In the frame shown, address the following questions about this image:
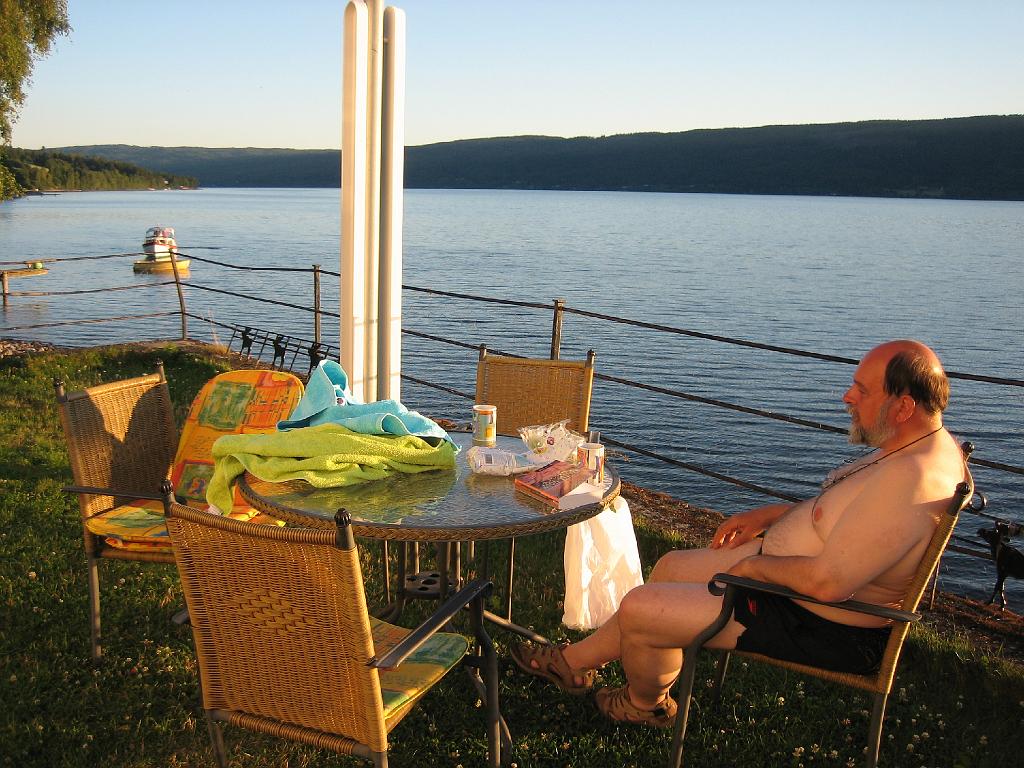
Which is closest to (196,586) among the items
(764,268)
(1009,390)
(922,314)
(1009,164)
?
(1009,390)

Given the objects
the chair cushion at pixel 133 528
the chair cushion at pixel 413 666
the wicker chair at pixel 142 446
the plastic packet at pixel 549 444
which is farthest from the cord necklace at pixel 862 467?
the wicker chair at pixel 142 446

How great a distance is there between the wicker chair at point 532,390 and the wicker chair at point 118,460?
1.32 m

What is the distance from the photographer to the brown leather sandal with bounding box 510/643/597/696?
2738 mm

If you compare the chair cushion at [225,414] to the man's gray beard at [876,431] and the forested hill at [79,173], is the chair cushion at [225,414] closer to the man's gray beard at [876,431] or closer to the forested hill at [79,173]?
the man's gray beard at [876,431]

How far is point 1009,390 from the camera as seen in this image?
594 inches

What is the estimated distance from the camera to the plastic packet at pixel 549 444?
2.85m

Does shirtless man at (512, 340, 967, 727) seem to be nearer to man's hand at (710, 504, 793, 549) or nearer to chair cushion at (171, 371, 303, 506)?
man's hand at (710, 504, 793, 549)

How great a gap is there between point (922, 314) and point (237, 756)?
25951 millimetres

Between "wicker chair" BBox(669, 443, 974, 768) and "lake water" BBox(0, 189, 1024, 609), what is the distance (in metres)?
5.34

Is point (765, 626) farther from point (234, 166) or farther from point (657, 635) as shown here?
point (234, 166)

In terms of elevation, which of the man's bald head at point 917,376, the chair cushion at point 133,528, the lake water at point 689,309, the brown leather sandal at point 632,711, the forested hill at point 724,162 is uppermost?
the forested hill at point 724,162

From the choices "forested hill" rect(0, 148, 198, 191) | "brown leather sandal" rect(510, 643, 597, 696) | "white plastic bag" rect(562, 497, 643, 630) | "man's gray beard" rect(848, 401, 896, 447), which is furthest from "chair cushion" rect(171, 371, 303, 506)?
"forested hill" rect(0, 148, 198, 191)

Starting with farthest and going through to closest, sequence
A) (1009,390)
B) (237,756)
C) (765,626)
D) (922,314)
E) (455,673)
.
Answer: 1. (922,314)
2. (1009,390)
3. (455,673)
4. (237,756)
5. (765,626)

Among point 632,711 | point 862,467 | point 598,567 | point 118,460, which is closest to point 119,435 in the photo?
point 118,460
